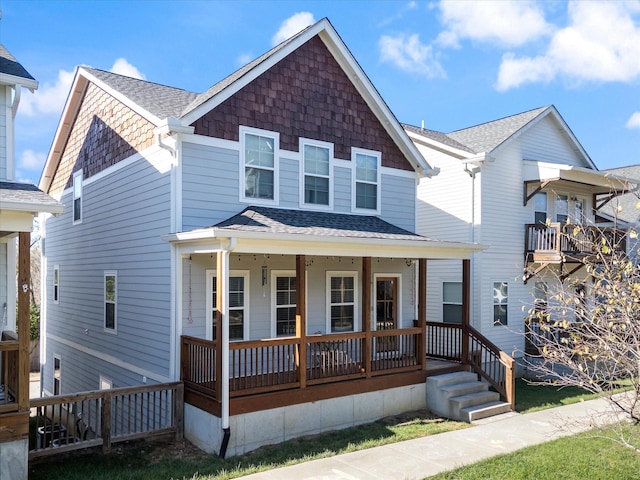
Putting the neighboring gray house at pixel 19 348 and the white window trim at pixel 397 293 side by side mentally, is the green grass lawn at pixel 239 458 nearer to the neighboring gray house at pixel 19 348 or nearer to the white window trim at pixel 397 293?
the neighboring gray house at pixel 19 348

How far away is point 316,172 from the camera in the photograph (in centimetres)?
1241

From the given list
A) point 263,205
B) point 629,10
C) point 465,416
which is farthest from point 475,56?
point 465,416

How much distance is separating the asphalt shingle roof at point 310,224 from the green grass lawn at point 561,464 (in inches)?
185

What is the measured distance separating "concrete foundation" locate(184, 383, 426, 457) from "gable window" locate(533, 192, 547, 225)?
840 cm

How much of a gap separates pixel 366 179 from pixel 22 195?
25.7 ft

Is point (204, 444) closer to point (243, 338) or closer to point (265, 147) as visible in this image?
point (243, 338)

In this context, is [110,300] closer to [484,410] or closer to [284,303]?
[284,303]

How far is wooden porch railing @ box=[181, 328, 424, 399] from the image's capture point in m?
9.55

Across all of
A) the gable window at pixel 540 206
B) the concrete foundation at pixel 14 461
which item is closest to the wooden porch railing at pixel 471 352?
the gable window at pixel 540 206

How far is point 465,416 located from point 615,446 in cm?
287

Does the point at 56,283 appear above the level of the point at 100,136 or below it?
below

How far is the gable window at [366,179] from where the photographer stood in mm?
13169

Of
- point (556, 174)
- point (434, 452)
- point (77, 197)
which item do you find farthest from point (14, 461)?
point (556, 174)

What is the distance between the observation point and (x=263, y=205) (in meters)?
11.5
